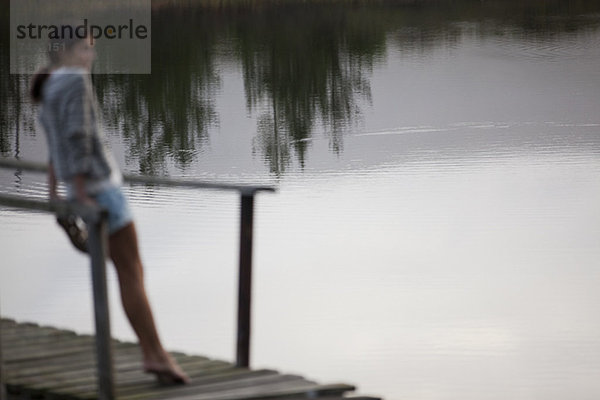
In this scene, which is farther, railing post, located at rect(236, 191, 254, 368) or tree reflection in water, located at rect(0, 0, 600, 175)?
tree reflection in water, located at rect(0, 0, 600, 175)

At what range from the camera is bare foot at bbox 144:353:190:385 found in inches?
185

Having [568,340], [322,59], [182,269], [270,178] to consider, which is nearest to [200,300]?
[182,269]

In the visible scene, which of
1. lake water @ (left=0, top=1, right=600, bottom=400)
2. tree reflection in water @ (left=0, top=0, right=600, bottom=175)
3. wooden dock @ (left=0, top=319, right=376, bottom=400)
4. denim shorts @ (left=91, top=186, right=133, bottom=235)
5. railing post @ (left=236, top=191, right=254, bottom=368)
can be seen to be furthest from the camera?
tree reflection in water @ (left=0, top=0, right=600, bottom=175)

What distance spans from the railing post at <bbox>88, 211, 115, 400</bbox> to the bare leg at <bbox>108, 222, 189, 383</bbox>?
25 cm

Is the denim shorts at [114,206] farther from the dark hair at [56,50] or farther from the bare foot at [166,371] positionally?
the bare foot at [166,371]

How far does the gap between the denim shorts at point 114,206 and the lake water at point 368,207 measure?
4795 mm

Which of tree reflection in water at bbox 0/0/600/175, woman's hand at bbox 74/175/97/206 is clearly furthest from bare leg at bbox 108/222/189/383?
tree reflection in water at bbox 0/0/600/175

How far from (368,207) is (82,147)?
9980 millimetres

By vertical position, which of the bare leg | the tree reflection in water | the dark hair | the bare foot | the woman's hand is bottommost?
the bare foot

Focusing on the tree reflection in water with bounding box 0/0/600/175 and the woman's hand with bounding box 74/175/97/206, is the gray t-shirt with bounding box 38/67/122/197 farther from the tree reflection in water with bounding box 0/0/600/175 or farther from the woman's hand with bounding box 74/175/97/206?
the tree reflection in water with bounding box 0/0/600/175

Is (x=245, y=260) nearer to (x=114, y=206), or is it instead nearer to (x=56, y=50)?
(x=114, y=206)

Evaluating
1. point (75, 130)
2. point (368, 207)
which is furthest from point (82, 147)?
point (368, 207)

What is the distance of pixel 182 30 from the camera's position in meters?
28.4

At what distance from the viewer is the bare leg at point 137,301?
4.54m
